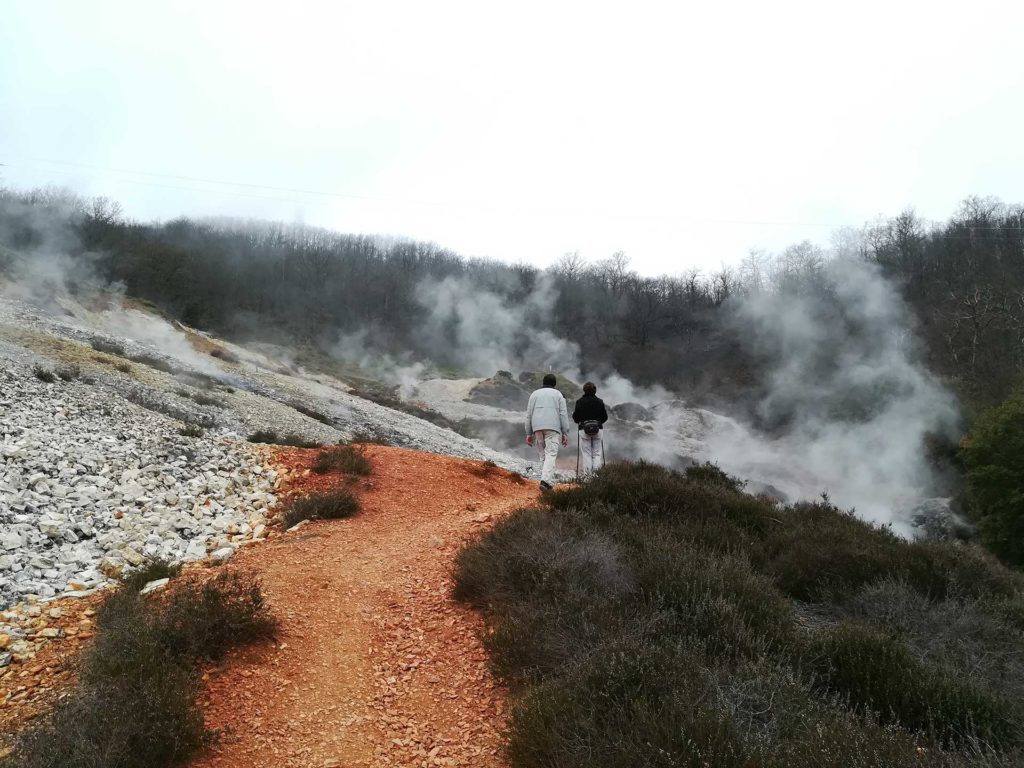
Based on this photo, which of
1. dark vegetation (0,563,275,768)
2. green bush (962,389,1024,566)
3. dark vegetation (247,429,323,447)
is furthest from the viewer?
green bush (962,389,1024,566)

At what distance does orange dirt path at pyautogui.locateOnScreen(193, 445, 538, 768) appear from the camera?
299 cm

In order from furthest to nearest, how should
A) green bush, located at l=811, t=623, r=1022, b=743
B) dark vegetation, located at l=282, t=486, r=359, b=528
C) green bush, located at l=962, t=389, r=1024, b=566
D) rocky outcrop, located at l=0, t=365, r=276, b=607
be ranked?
1. green bush, located at l=962, t=389, r=1024, b=566
2. dark vegetation, located at l=282, t=486, r=359, b=528
3. rocky outcrop, located at l=0, t=365, r=276, b=607
4. green bush, located at l=811, t=623, r=1022, b=743

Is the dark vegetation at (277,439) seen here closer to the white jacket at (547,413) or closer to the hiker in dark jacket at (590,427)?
the white jacket at (547,413)

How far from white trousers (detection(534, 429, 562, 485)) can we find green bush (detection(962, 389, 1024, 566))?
1585 centimetres

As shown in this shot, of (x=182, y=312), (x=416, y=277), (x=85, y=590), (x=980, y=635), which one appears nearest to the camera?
(x=980, y=635)

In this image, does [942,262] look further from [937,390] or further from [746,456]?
[746,456]

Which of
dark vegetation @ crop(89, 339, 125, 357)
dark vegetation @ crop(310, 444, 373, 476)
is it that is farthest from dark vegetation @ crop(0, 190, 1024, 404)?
dark vegetation @ crop(310, 444, 373, 476)

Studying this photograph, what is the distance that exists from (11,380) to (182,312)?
41.9 metres

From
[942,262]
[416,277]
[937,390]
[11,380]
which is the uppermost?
[942,262]

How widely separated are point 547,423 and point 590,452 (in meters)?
0.81

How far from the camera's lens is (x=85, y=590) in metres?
4.48

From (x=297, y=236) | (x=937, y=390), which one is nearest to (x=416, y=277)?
(x=297, y=236)

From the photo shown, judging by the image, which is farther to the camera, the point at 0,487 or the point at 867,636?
the point at 0,487

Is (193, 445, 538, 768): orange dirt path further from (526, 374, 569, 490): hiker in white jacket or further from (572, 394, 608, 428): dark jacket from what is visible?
(572, 394, 608, 428): dark jacket
